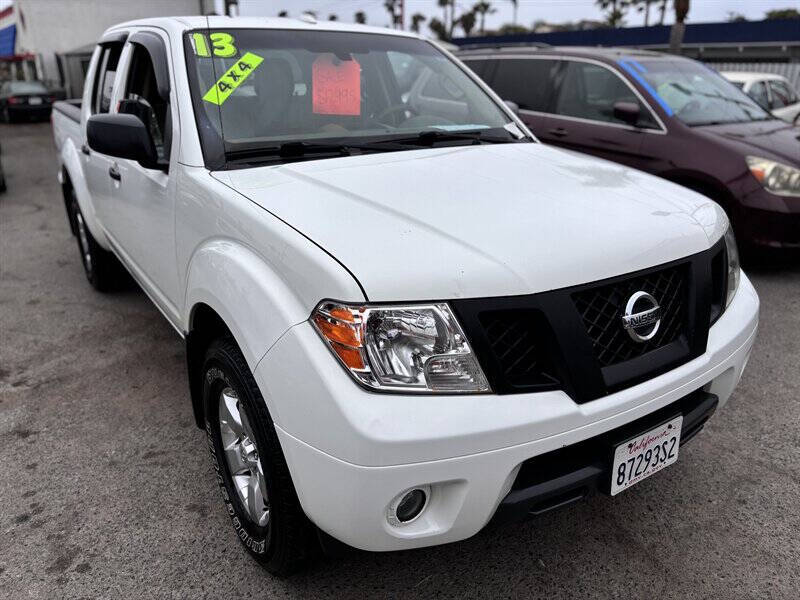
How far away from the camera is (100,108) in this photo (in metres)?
3.84

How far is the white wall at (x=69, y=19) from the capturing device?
2872 centimetres

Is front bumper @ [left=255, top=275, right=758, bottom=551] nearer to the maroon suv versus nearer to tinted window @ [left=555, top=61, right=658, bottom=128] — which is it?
the maroon suv

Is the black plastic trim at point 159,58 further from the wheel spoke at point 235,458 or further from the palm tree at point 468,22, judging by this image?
the palm tree at point 468,22

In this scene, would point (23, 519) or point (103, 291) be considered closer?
point (23, 519)

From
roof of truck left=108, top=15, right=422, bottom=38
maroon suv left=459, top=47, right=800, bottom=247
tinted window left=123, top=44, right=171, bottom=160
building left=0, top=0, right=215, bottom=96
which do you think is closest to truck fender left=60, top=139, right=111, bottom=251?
tinted window left=123, top=44, right=171, bottom=160

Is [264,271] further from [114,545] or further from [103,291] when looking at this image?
[103,291]

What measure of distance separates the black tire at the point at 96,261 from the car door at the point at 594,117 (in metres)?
3.91

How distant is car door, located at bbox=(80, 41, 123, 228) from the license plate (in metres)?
2.93

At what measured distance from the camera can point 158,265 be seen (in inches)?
114

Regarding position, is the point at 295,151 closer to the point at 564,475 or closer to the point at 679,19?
the point at 564,475

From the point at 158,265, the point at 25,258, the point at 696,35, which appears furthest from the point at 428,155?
the point at 696,35

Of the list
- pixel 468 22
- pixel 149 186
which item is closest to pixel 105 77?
pixel 149 186

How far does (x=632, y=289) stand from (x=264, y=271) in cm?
104

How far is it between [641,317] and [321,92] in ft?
5.53
